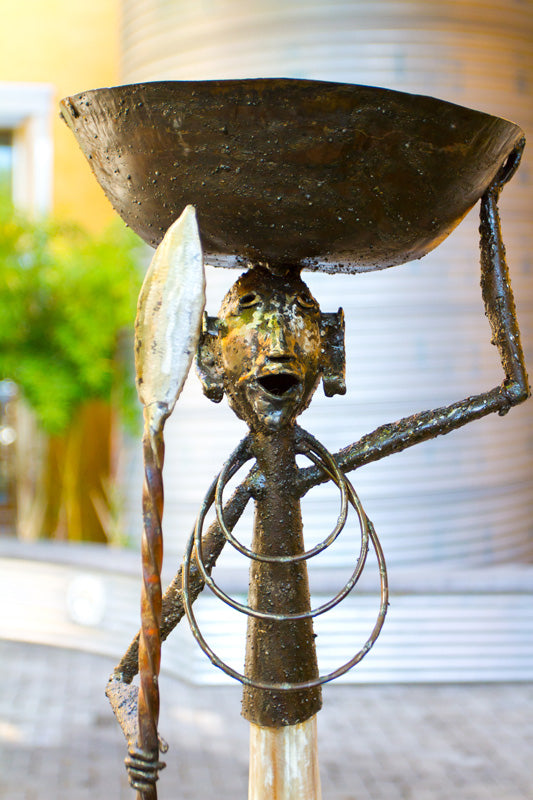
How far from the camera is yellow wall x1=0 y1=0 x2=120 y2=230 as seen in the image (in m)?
3.86

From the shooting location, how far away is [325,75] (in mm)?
2494

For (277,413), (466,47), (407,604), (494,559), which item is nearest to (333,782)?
(407,604)

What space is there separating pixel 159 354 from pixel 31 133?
3.57m

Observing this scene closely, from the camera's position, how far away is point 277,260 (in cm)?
87

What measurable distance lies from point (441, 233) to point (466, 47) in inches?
76.8

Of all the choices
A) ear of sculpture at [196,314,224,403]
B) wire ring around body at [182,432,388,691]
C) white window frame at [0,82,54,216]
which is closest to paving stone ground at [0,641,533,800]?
wire ring around body at [182,432,388,691]

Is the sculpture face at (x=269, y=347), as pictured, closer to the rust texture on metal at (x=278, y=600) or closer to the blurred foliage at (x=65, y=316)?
the rust texture on metal at (x=278, y=600)

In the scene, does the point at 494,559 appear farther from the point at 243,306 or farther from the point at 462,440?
the point at 243,306

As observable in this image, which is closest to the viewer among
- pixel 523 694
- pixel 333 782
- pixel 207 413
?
pixel 333 782

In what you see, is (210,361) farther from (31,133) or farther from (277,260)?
(31,133)

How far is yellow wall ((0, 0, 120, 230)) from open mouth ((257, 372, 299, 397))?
3.15 meters

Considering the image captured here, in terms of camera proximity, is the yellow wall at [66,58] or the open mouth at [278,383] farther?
the yellow wall at [66,58]

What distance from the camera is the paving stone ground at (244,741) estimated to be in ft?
6.27

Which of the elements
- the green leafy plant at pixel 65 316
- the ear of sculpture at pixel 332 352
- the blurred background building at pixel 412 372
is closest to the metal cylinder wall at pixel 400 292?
the blurred background building at pixel 412 372
